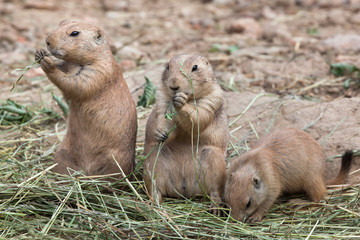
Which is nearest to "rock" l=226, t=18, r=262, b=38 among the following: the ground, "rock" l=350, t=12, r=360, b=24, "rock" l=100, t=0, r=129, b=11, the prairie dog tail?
the ground

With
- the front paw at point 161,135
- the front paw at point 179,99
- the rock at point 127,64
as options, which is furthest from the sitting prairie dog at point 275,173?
the rock at point 127,64

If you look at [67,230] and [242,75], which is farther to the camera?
[242,75]

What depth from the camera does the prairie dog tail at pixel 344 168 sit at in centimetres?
523

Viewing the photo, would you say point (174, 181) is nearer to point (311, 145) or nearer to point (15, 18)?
point (311, 145)

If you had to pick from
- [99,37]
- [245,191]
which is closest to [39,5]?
[99,37]

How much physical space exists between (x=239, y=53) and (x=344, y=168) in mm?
5003

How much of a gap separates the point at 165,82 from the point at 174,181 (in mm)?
1081

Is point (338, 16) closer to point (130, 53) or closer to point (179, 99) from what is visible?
point (130, 53)

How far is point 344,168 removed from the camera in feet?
17.5

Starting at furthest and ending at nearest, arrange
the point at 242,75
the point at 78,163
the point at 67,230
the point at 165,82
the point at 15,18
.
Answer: the point at 15,18
the point at 242,75
the point at 78,163
the point at 165,82
the point at 67,230

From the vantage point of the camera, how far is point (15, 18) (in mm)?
12258

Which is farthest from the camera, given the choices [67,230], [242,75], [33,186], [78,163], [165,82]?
[242,75]

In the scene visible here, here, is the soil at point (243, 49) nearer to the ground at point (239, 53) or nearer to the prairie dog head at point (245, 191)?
the ground at point (239, 53)

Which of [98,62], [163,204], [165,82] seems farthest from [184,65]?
[163,204]
